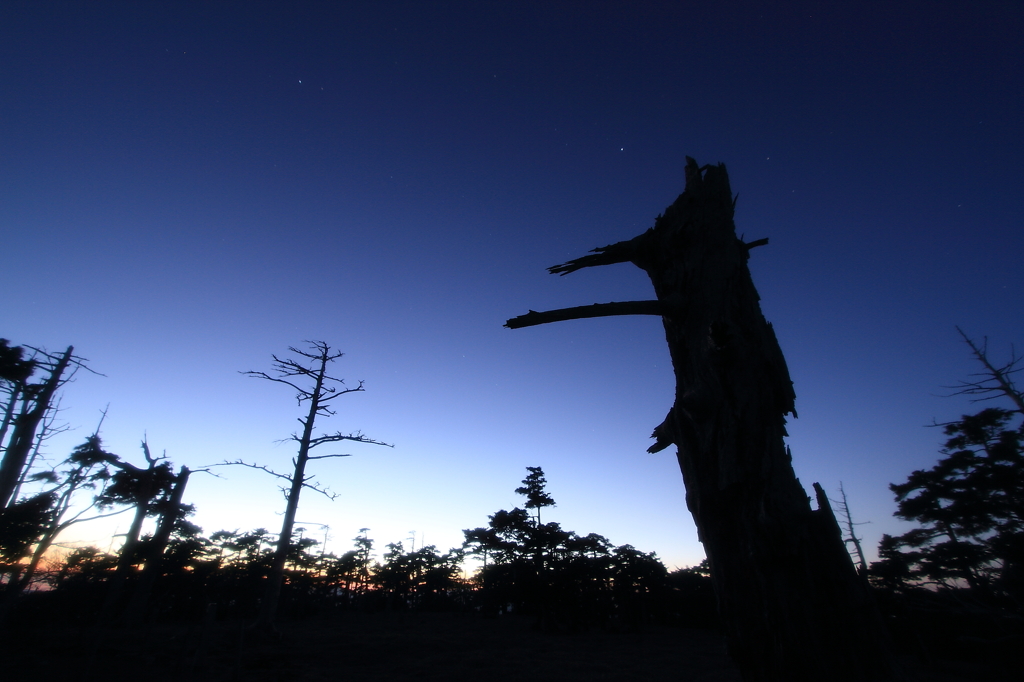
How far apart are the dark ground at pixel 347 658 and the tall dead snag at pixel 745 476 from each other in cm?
530

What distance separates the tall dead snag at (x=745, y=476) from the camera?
1780 mm

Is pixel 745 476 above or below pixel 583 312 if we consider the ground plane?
below

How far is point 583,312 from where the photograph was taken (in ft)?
8.80

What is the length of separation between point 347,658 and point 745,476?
17.6 metres

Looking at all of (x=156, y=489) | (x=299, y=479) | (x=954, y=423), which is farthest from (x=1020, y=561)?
(x=156, y=489)

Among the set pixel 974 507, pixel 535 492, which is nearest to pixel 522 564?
pixel 535 492

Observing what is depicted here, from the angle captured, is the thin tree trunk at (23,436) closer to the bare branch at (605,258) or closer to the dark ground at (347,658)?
the dark ground at (347,658)

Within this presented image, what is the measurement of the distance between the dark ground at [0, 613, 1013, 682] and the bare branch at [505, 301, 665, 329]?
591 cm

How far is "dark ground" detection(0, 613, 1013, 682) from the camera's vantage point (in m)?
10.2

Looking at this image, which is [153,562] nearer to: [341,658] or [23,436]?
[23,436]

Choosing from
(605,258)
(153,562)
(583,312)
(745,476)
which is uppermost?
(605,258)

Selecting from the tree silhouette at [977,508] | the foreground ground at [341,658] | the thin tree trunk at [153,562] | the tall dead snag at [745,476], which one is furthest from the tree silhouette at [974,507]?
the thin tree trunk at [153,562]

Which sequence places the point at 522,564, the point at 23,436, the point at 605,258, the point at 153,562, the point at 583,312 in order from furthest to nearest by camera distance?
the point at 522,564
the point at 153,562
the point at 23,436
the point at 605,258
the point at 583,312

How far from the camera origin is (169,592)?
30.7 meters
